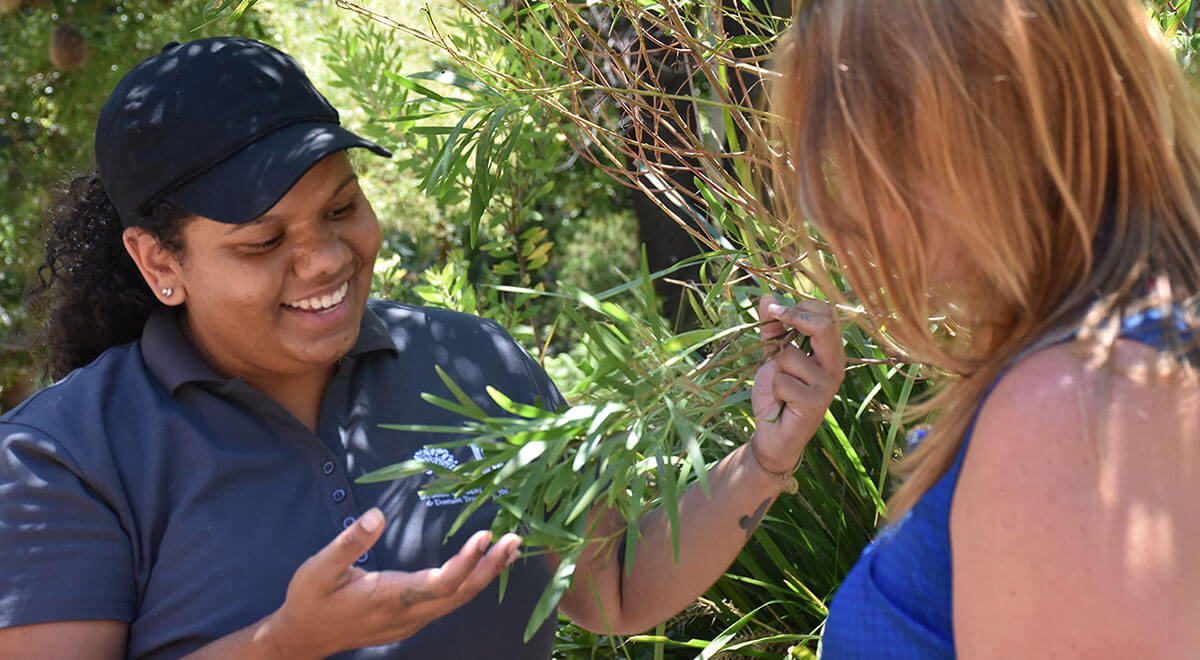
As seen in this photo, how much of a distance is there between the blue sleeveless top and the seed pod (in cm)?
473

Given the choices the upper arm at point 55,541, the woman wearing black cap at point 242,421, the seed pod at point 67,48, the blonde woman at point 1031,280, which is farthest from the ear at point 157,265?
the seed pod at point 67,48

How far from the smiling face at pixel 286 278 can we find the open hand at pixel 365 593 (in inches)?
18.3

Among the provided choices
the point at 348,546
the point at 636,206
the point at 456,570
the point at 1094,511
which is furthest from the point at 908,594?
the point at 636,206

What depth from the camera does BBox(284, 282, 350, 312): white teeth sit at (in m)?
1.67

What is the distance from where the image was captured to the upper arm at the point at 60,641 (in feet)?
4.61

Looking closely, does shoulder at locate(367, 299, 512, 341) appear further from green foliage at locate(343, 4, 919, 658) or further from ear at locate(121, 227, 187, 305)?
ear at locate(121, 227, 187, 305)

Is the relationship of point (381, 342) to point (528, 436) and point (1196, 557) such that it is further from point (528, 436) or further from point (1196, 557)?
point (1196, 557)

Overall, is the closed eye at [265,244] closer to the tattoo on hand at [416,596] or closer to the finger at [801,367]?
the tattoo on hand at [416,596]

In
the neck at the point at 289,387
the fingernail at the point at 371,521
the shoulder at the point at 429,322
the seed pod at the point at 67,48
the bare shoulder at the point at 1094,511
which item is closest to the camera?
the bare shoulder at the point at 1094,511

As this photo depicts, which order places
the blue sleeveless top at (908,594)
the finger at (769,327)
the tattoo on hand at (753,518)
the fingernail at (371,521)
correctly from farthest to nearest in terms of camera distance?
the tattoo on hand at (753,518) < the finger at (769,327) < the fingernail at (371,521) < the blue sleeveless top at (908,594)

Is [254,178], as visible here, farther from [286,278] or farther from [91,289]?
[91,289]

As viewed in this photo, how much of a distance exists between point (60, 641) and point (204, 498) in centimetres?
26

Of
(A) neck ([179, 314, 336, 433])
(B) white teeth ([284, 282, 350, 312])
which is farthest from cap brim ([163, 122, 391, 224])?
(A) neck ([179, 314, 336, 433])

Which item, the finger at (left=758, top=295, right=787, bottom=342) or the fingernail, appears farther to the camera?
the finger at (left=758, top=295, right=787, bottom=342)
